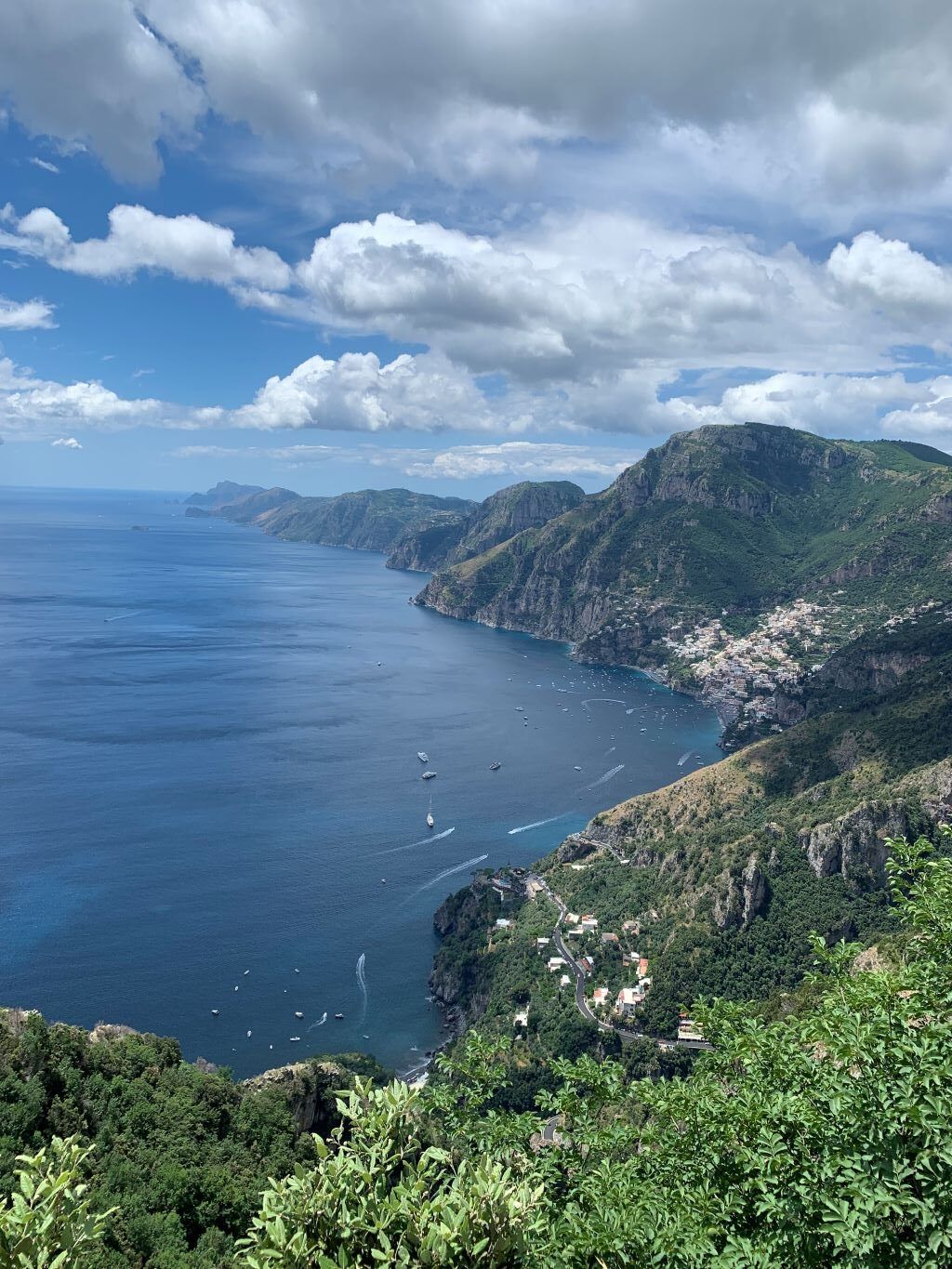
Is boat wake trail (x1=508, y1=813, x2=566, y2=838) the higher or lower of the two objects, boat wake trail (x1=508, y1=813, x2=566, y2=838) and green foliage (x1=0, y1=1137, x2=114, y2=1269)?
the lower

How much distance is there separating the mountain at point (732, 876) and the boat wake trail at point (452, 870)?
24.9 ft

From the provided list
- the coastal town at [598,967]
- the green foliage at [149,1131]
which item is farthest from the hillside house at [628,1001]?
the green foliage at [149,1131]

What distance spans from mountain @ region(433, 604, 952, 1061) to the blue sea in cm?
806

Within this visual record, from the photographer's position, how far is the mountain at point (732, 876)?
2584 inches

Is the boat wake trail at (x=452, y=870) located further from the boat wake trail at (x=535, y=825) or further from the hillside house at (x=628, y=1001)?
the hillside house at (x=628, y=1001)

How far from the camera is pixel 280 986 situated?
68562 mm

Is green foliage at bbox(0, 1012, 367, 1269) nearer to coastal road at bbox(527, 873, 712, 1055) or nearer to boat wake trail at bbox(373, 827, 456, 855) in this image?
coastal road at bbox(527, 873, 712, 1055)

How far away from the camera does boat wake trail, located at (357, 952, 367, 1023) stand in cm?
6775

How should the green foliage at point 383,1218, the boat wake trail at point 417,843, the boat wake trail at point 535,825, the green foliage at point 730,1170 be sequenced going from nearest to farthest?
the green foliage at point 383,1218 < the green foliage at point 730,1170 < the boat wake trail at point 417,843 < the boat wake trail at point 535,825

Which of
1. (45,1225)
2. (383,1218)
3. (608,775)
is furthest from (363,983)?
(45,1225)

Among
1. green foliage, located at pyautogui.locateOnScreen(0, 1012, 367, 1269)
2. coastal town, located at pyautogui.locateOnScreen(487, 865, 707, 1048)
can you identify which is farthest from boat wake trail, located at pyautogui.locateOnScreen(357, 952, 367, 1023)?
green foliage, located at pyautogui.locateOnScreen(0, 1012, 367, 1269)

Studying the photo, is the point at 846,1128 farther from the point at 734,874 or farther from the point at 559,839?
the point at 559,839

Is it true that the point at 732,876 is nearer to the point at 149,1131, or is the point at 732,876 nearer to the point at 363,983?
the point at 363,983

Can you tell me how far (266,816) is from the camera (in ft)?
331
